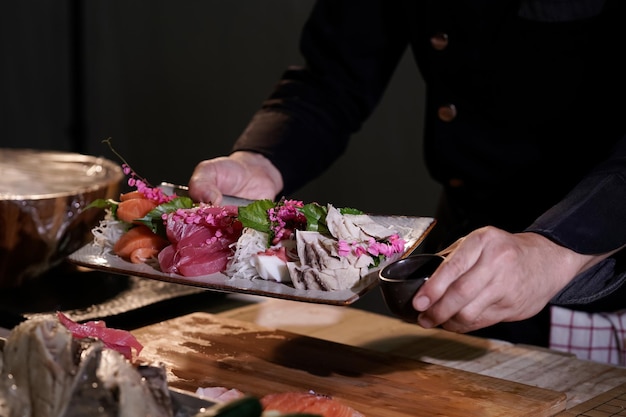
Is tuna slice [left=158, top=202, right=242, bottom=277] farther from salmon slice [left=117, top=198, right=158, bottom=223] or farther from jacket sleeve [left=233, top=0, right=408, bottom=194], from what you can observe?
jacket sleeve [left=233, top=0, right=408, bottom=194]

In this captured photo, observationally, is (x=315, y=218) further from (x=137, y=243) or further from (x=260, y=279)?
(x=137, y=243)

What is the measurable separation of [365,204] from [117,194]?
6.47 feet

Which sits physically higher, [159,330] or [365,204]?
[159,330]

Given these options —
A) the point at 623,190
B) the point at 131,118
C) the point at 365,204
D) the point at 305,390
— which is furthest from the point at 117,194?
the point at 131,118

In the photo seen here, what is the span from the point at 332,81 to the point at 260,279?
101cm

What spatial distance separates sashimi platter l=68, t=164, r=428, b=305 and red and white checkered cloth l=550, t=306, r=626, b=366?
1.76 ft

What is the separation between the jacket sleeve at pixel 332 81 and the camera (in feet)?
8.66

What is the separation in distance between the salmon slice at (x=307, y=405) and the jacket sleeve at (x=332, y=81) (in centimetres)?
107

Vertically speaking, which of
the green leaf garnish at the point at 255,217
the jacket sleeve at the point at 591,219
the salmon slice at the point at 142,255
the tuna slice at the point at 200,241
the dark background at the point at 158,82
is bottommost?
the dark background at the point at 158,82

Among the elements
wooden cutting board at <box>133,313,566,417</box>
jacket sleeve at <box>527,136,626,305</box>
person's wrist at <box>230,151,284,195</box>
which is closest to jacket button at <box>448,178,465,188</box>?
person's wrist at <box>230,151,284,195</box>

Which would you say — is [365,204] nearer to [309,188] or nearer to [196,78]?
[309,188]

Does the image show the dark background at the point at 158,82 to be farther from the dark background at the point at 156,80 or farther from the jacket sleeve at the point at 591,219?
the jacket sleeve at the point at 591,219

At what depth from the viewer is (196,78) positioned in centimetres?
514

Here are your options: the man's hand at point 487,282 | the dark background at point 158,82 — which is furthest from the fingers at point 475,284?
the dark background at point 158,82
